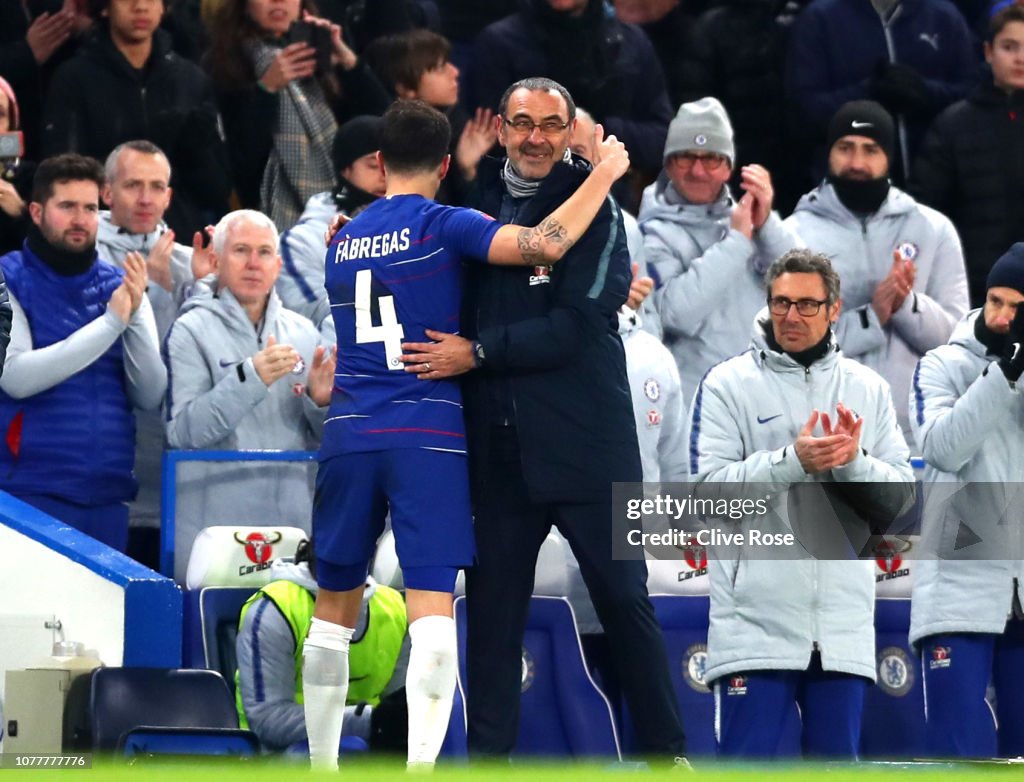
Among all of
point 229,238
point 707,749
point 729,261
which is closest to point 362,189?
point 229,238

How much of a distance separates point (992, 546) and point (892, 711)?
1.22m

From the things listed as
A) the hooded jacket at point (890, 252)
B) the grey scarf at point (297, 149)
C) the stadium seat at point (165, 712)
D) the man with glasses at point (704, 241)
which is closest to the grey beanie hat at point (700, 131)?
the man with glasses at point (704, 241)

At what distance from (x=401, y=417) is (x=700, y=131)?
13.9 feet

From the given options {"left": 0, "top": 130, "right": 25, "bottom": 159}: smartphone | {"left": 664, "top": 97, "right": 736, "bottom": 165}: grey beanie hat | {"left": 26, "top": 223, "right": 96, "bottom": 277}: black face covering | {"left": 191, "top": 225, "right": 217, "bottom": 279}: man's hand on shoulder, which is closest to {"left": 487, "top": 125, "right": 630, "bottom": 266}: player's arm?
{"left": 26, "top": 223, "right": 96, "bottom": 277}: black face covering

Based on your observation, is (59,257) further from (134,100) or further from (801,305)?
(801,305)

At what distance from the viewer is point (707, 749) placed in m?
9.34

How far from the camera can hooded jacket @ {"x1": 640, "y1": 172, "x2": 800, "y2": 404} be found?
10328 mm

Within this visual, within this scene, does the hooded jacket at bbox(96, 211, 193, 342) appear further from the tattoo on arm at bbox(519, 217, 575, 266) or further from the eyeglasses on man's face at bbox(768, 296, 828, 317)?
the tattoo on arm at bbox(519, 217, 575, 266)

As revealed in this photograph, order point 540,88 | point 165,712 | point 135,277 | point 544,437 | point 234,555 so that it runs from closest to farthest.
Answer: point 544,437
point 540,88
point 165,712
point 234,555
point 135,277

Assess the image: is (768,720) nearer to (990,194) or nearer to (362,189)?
(362,189)

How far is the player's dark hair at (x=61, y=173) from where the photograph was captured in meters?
9.41

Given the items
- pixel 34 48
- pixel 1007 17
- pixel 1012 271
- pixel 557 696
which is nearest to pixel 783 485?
pixel 1012 271

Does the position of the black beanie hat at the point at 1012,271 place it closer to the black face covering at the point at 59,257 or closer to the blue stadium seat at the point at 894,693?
the blue stadium seat at the point at 894,693

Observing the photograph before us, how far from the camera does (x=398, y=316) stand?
6.91 metres
